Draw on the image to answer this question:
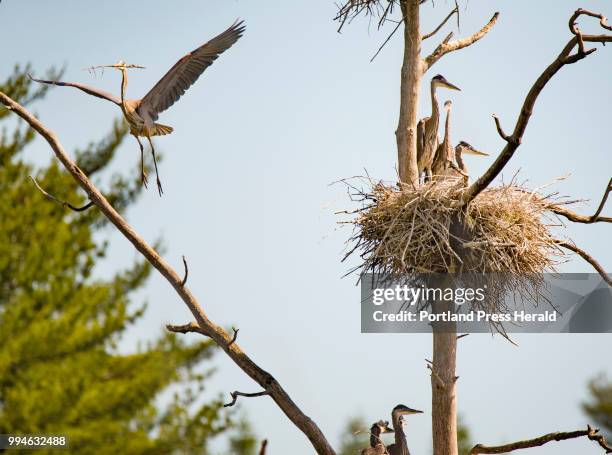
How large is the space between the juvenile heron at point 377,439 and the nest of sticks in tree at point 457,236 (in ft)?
2.46

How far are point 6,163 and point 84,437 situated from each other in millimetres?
4521

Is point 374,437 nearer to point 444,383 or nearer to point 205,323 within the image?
point 444,383

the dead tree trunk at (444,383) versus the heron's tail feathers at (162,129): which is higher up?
the heron's tail feathers at (162,129)

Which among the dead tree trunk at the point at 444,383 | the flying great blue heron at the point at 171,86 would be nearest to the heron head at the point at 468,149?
the dead tree trunk at the point at 444,383

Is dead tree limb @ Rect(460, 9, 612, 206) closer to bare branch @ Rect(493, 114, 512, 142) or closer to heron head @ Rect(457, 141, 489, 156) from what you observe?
bare branch @ Rect(493, 114, 512, 142)

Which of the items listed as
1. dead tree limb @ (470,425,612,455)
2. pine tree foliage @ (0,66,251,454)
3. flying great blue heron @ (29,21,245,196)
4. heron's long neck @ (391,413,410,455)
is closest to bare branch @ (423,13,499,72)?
flying great blue heron @ (29,21,245,196)

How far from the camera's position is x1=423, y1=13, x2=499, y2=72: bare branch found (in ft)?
18.1

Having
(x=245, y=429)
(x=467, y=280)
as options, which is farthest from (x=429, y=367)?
(x=245, y=429)

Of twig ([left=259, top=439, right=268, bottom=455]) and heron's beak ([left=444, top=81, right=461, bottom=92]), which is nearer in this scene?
twig ([left=259, top=439, right=268, bottom=455])

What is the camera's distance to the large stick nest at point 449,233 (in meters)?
4.79

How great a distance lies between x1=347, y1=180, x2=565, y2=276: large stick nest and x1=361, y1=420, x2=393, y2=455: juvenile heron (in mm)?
765

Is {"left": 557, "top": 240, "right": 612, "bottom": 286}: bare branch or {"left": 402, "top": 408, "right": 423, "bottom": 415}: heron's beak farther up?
{"left": 557, "top": 240, "right": 612, "bottom": 286}: bare branch

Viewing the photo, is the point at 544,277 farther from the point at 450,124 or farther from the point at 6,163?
the point at 6,163

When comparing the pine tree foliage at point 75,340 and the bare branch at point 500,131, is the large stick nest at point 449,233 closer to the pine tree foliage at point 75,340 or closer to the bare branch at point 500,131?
the bare branch at point 500,131
